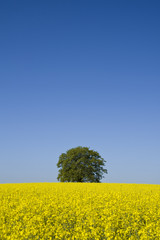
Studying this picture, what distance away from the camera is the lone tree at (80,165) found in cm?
5269

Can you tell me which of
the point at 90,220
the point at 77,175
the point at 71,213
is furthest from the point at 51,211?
the point at 77,175

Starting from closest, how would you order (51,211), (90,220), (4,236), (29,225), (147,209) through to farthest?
1. (4,236)
2. (29,225)
3. (90,220)
4. (51,211)
5. (147,209)

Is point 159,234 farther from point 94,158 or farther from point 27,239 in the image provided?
point 94,158

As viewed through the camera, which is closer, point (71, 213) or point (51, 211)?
point (71, 213)

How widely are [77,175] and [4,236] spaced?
44755 millimetres

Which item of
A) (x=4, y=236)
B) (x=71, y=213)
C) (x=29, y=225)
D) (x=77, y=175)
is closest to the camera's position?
(x=4, y=236)

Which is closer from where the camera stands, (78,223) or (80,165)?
(78,223)

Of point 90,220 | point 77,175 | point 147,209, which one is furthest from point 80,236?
Result: point 77,175

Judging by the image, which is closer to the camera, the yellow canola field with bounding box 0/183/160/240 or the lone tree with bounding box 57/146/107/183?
the yellow canola field with bounding box 0/183/160/240

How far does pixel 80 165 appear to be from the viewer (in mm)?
53156

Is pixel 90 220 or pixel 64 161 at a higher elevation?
pixel 64 161

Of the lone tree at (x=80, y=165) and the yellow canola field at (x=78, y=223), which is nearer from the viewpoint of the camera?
the yellow canola field at (x=78, y=223)

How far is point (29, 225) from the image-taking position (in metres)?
8.75

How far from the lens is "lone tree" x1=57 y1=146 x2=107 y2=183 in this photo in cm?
5269
